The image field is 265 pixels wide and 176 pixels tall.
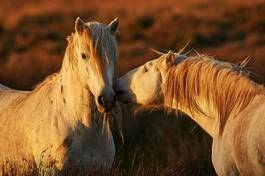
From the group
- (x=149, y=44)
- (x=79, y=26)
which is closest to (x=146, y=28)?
(x=149, y=44)

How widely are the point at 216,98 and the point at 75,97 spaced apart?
3.77ft

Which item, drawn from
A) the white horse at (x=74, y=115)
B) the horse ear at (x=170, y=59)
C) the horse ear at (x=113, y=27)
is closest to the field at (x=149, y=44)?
the white horse at (x=74, y=115)

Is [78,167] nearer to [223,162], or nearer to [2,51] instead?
[223,162]

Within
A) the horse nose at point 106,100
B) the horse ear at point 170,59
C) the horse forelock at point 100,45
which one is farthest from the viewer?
the horse ear at point 170,59

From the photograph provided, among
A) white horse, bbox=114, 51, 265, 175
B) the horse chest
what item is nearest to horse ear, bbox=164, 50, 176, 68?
white horse, bbox=114, 51, 265, 175

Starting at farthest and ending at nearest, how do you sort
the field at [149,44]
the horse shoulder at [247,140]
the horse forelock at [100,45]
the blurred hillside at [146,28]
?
the blurred hillside at [146,28], the field at [149,44], the horse forelock at [100,45], the horse shoulder at [247,140]

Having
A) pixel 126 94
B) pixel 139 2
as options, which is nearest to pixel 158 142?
pixel 126 94

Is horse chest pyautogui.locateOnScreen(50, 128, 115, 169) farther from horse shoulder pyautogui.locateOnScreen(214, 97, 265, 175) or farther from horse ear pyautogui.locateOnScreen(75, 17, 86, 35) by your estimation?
horse shoulder pyautogui.locateOnScreen(214, 97, 265, 175)

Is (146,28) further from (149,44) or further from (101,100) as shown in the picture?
(101,100)

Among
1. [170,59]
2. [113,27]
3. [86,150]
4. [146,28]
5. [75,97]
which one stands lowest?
[146,28]

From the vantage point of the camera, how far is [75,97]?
6402mm

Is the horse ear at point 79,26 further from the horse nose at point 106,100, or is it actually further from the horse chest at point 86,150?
the horse chest at point 86,150

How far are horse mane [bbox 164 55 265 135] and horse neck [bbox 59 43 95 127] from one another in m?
0.65

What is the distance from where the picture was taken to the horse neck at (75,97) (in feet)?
20.8
